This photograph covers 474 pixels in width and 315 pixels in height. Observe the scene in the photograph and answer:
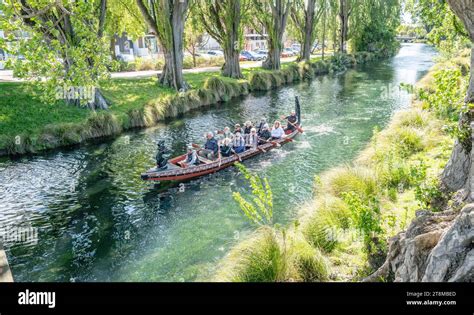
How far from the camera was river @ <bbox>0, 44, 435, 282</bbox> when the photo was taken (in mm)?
9641

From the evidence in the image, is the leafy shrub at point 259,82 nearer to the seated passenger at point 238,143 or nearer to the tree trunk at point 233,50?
the tree trunk at point 233,50

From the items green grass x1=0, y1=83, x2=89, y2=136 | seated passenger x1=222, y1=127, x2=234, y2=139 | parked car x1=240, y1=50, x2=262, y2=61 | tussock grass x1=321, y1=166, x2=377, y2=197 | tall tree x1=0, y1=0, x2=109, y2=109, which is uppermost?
parked car x1=240, y1=50, x2=262, y2=61

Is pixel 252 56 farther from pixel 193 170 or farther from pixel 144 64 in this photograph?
pixel 193 170

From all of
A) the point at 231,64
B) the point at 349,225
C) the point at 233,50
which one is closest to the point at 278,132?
the point at 349,225

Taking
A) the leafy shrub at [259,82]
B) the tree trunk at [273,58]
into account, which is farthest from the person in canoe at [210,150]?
the tree trunk at [273,58]

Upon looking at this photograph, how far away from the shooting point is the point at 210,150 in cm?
1573

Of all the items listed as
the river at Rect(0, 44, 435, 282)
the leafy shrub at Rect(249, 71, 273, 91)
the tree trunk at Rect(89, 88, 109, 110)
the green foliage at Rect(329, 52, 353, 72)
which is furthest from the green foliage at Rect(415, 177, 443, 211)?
the green foliage at Rect(329, 52, 353, 72)

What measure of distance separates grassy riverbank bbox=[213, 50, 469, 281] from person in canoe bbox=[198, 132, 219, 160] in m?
4.82

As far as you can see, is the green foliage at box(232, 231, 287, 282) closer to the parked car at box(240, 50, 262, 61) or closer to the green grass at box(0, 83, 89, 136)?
the green grass at box(0, 83, 89, 136)

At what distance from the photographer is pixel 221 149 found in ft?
52.2

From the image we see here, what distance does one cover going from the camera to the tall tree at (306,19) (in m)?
42.9

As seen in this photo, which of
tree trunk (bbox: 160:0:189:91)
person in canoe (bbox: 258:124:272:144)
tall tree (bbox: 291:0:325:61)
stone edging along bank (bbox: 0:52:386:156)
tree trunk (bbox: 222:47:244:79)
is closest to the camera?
stone edging along bank (bbox: 0:52:386:156)

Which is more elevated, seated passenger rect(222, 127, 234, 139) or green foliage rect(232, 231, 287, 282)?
seated passenger rect(222, 127, 234, 139)
